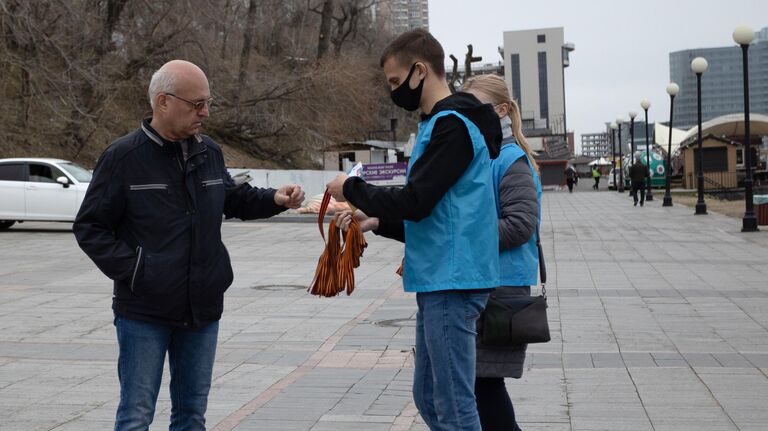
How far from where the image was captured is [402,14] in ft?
481

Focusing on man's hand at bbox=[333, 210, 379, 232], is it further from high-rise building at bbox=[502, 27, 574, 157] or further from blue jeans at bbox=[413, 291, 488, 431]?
high-rise building at bbox=[502, 27, 574, 157]

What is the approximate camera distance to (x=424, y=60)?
391cm

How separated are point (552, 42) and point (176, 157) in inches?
6390

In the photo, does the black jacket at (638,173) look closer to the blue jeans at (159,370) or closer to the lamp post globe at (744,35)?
the lamp post globe at (744,35)

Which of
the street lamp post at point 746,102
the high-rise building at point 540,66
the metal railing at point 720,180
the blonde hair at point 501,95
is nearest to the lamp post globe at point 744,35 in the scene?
the street lamp post at point 746,102

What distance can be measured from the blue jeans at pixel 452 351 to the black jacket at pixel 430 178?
0.33m

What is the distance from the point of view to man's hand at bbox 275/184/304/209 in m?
4.57

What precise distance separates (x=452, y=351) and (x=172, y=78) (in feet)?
4.83

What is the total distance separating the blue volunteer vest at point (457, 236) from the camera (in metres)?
3.79

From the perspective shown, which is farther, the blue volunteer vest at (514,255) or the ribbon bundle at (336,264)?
the blue volunteer vest at (514,255)

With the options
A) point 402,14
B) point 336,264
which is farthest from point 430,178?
point 402,14

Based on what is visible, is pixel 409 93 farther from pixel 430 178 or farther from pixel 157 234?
pixel 157 234

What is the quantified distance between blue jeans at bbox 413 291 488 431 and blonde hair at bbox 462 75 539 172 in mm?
1030

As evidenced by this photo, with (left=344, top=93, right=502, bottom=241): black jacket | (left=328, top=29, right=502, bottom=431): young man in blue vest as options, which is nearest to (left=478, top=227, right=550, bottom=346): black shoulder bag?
(left=328, top=29, right=502, bottom=431): young man in blue vest
